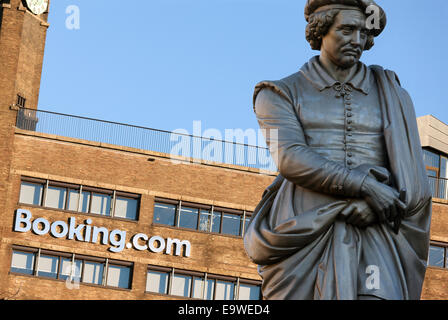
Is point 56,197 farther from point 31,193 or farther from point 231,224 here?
point 231,224

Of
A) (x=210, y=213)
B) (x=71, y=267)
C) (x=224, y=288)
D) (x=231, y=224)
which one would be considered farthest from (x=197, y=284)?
(x=71, y=267)

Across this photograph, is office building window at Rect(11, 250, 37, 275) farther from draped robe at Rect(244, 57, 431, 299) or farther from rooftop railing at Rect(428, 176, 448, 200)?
draped robe at Rect(244, 57, 431, 299)

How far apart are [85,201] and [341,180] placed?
4374 centimetres

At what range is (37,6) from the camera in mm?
56344

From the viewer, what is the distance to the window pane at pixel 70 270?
47750mm

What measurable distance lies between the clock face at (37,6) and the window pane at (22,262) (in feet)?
48.5

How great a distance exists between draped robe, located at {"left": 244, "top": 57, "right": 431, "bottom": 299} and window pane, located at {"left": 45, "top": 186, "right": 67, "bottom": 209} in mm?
42838

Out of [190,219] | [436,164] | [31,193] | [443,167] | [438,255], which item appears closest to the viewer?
[31,193]

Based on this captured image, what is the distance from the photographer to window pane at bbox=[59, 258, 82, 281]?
157ft

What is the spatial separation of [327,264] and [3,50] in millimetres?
48748

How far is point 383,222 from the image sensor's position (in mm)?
6160

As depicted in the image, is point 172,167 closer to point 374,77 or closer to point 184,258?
point 184,258

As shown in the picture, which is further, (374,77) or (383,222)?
(374,77)
